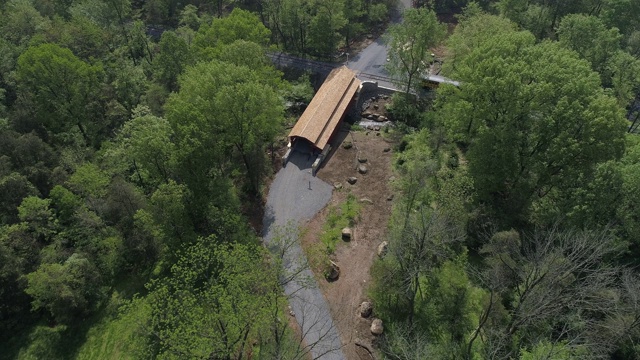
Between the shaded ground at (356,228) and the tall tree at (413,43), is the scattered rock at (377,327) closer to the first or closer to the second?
the shaded ground at (356,228)

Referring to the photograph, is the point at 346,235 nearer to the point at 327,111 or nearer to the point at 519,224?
the point at 519,224

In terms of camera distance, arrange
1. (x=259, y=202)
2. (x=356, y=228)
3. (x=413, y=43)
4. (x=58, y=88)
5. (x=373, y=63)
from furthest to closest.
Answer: (x=373, y=63) < (x=413, y=43) < (x=58, y=88) < (x=259, y=202) < (x=356, y=228)

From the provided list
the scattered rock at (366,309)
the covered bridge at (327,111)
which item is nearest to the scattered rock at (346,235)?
the scattered rock at (366,309)

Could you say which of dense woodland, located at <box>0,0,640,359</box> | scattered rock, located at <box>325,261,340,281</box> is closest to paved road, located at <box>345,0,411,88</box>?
dense woodland, located at <box>0,0,640,359</box>

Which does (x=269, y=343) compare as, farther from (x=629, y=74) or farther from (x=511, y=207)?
(x=629, y=74)

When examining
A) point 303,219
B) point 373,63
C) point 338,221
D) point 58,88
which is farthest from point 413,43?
point 58,88

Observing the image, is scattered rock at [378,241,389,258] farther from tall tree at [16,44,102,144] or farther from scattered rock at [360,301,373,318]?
tall tree at [16,44,102,144]
